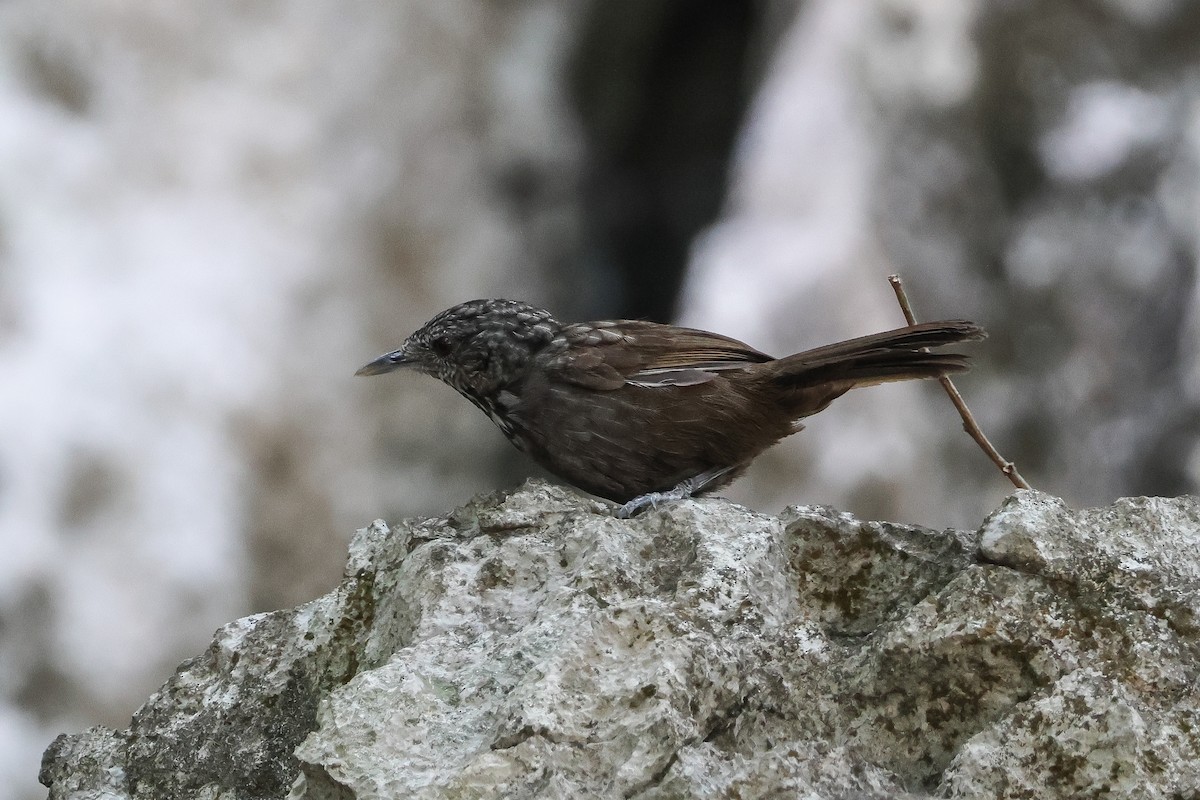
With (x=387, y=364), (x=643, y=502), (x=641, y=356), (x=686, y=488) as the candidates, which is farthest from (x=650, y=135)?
(x=643, y=502)

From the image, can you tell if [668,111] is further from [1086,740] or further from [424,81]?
[1086,740]

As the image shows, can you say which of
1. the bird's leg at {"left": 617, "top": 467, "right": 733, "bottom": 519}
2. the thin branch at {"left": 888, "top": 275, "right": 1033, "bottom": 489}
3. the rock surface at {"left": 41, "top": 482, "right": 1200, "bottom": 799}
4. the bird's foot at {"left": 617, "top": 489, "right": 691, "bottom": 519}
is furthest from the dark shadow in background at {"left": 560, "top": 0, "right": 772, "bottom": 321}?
the rock surface at {"left": 41, "top": 482, "right": 1200, "bottom": 799}

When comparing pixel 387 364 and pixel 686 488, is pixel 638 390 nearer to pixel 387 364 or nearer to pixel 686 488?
pixel 686 488

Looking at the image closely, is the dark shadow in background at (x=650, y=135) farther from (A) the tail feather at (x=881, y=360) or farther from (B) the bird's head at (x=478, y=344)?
(A) the tail feather at (x=881, y=360)

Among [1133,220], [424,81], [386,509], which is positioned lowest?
[386,509]

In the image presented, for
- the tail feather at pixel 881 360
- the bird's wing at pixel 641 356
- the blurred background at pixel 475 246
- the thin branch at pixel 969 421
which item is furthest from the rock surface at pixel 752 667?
the blurred background at pixel 475 246

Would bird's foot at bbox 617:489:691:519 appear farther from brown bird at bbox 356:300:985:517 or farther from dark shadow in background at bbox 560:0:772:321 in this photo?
dark shadow in background at bbox 560:0:772:321

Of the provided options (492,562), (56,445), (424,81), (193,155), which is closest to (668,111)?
(424,81)
